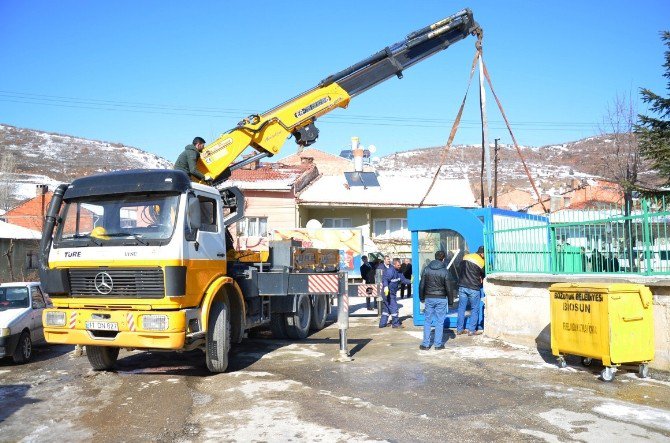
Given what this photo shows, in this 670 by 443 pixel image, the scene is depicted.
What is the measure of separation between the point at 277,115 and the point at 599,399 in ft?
24.5

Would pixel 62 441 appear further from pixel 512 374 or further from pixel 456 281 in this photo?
pixel 456 281

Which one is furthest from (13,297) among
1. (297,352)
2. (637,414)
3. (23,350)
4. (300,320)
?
(637,414)

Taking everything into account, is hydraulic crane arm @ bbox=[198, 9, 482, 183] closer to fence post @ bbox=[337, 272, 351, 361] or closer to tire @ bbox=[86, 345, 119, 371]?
fence post @ bbox=[337, 272, 351, 361]

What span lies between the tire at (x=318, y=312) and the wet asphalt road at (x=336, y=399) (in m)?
3.03

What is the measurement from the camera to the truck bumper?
25.5 ft

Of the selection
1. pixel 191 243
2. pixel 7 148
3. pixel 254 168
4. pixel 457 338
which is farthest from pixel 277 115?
pixel 7 148

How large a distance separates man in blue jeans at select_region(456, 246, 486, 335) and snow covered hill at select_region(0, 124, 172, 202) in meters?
78.1

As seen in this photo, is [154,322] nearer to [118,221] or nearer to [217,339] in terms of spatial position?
[217,339]

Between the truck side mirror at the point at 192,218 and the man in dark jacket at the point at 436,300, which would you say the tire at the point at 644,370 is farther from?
the truck side mirror at the point at 192,218

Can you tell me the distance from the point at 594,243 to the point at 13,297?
412 inches

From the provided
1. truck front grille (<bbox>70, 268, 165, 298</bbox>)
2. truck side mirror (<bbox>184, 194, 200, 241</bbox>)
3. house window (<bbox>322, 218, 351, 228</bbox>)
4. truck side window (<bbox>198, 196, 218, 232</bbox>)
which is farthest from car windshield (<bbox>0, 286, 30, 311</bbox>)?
house window (<bbox>322, 218, 351, 228</bbox>)

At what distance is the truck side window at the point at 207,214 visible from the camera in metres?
8.77

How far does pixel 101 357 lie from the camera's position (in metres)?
9.04

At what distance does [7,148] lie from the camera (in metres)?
110
